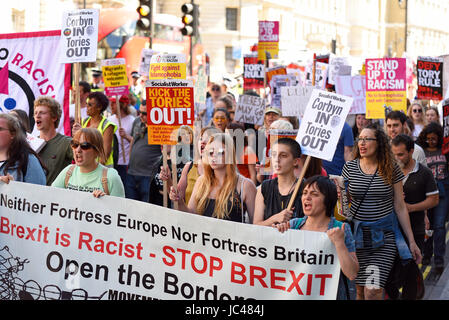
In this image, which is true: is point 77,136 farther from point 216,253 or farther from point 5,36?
point 5,36

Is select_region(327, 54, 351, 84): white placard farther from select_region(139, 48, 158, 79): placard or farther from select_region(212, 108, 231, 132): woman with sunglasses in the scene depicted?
select_region(212, 108, 231, 132): woman with sunglasses

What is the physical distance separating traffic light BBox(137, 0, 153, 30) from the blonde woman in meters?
9.97

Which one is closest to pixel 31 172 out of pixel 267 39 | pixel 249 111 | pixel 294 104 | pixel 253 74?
pixel 294 104

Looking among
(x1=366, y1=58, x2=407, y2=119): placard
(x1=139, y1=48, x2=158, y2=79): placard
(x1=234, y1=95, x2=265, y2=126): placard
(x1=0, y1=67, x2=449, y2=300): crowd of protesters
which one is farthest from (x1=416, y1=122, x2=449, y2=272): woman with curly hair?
(x1=139, y1=48, x2=158, y2=79): placard

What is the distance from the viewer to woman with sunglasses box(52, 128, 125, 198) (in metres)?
6.18

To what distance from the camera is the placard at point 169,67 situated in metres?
7.58

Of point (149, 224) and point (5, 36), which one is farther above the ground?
point (5, 36)

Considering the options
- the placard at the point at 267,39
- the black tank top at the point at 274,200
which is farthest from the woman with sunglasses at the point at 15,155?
the placard at the point at 267,39

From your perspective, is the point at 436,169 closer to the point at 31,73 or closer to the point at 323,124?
the point at 323,124

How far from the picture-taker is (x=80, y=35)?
9.34m

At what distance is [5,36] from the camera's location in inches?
362

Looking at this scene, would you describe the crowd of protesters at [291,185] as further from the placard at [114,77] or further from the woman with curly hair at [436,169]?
the placard at [114,77]
